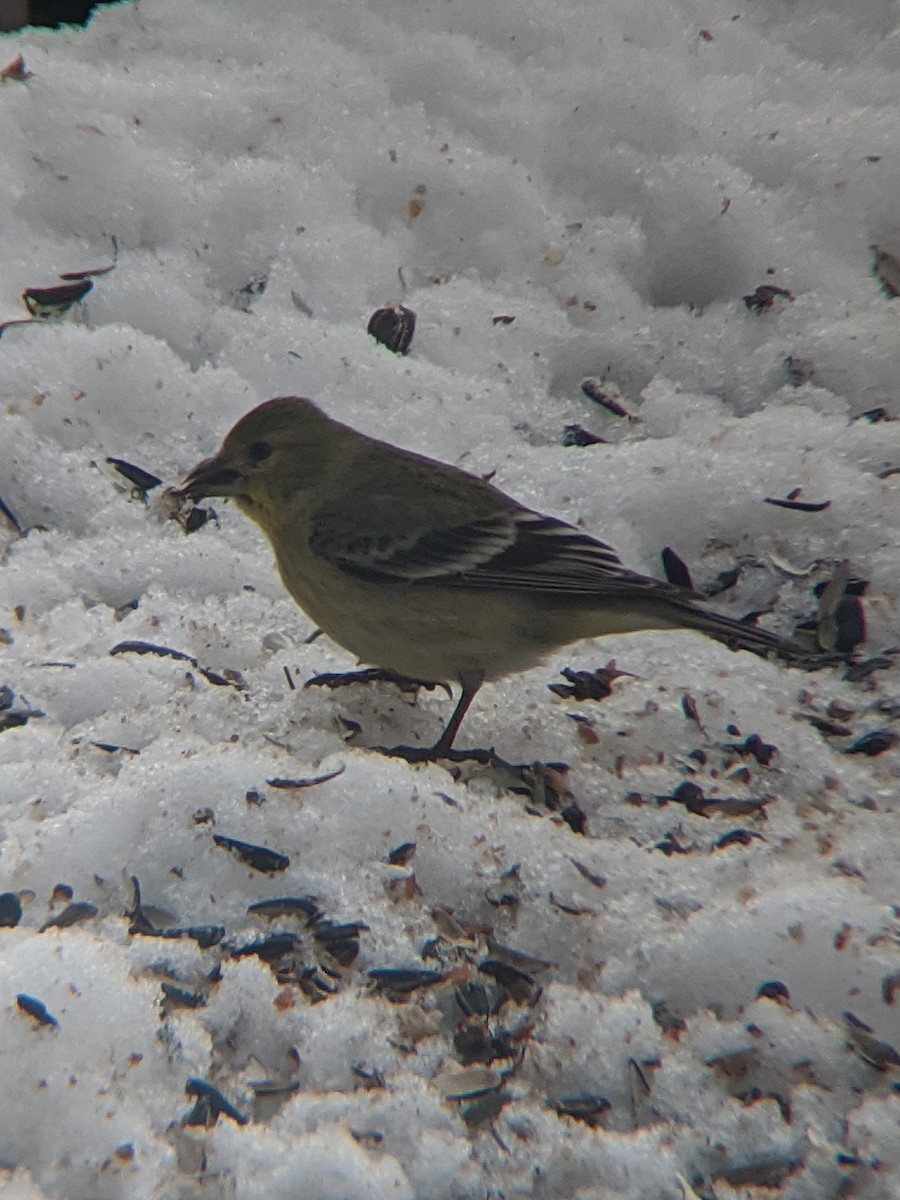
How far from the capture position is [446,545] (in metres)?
4.05

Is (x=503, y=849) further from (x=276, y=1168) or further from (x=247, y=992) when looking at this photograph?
(x=276, y=1168)

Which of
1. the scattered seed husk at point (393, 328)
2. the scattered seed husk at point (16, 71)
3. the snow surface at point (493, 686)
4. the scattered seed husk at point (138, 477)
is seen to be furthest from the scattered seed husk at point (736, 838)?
the scattered seed husk at point (16, 71)

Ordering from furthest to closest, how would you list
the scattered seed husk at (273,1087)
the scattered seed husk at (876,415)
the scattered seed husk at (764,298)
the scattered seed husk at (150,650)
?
the scattered seed husk at (764,298)
the scattered seed husk at (876,415)
the scattered seed husk at (150,650)
the scattered seed husk at (273,1087)

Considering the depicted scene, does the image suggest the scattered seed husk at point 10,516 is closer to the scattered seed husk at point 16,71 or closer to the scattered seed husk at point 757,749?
the scattered seed husk at point 16,71

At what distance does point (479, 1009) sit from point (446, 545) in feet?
4.88

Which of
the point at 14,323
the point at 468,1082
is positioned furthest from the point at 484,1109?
the point at 14,323

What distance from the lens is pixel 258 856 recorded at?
3.21 metres

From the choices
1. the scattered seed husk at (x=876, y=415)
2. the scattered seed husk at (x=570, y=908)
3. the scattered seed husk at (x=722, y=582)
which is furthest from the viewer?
the scattered seed husk at (x=876, y=415)

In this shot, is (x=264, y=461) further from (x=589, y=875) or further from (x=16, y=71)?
(x=16, y=71)

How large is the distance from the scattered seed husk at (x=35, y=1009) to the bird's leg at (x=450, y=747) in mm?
1276

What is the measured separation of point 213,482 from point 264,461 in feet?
0.54

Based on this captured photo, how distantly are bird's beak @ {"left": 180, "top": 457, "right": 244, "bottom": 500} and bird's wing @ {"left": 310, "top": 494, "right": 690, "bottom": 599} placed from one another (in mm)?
352

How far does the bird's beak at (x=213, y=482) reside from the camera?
4.28 metres

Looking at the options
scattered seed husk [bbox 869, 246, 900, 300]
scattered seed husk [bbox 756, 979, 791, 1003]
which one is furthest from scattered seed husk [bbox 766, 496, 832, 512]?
scattered seed husk [bbox 756, 979, 791, 1003]
